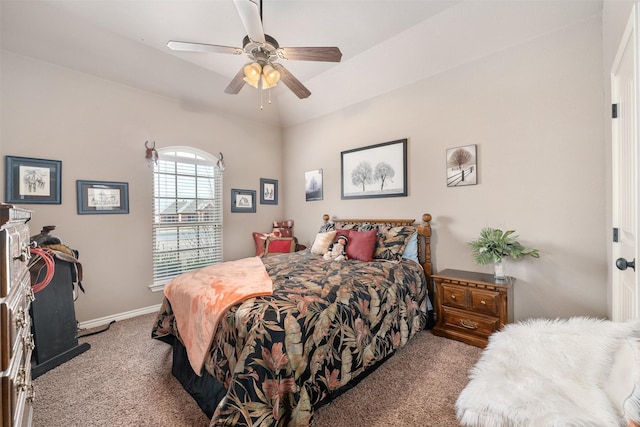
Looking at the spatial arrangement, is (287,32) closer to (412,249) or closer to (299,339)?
(412,249)

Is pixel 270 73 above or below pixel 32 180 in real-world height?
above

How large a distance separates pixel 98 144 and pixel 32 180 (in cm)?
70

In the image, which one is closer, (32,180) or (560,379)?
(560,379)

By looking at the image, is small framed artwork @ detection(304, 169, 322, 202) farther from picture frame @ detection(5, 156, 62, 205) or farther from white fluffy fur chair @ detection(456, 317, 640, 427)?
white fluffy fur chair @ detection(456, 317, 640, 427)

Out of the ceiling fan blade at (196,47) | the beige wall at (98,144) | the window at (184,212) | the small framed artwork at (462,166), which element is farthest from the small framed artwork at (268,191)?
the small framed artwork at (462,166)

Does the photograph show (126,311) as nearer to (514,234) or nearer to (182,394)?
(182,394)

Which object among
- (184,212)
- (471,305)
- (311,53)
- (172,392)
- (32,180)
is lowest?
(172,392)

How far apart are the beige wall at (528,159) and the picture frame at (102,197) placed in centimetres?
340

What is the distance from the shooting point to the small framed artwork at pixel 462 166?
2797 millimetres

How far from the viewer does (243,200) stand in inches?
171

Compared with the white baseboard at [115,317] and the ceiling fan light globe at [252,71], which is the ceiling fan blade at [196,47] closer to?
the ceiling fan light globe at [252,71]

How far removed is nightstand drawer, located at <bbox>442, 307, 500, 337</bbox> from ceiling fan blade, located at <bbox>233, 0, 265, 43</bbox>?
2.91 meters

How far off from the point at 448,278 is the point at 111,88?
4.36 metres

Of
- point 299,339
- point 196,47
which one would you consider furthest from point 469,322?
point 196,47
